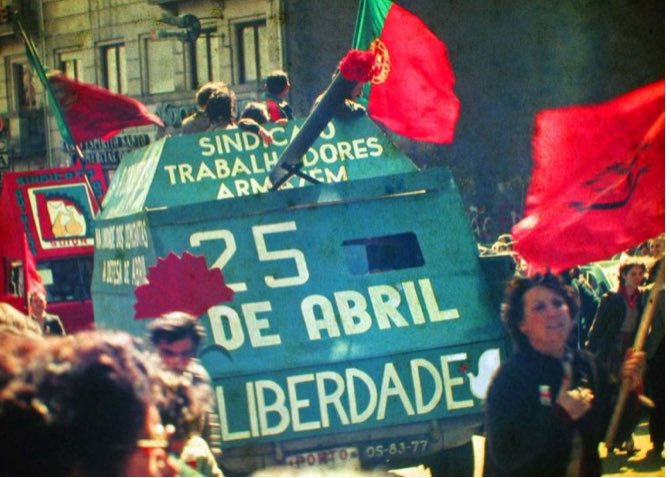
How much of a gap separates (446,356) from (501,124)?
3.38 metres

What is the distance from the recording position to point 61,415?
2898mm

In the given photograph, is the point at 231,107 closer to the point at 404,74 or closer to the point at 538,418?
the point at 404,74

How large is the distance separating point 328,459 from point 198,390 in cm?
150

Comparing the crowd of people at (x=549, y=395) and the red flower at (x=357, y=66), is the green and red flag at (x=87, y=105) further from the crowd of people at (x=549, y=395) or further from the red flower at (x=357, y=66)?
the crowd of people at (x=549, y=395)

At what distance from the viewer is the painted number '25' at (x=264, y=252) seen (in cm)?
607

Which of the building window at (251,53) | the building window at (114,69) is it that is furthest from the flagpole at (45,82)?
the building window at (251,53)

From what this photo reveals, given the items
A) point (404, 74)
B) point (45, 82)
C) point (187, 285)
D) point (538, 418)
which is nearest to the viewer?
point (538, 418)

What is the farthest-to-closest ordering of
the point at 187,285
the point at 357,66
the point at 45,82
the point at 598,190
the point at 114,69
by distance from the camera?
1. the point at 45,82
2. the point at 114,69
3. the point at 357,66
4. the point at 187,285
5. the point at 598,190

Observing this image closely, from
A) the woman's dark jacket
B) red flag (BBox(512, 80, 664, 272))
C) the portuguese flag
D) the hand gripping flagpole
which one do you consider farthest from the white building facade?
the woman's dark jacket

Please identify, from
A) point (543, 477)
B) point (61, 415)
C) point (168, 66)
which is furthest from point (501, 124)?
point (61, 415)

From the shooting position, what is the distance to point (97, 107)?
8125 mm

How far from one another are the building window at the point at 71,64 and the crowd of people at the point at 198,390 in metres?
1.39

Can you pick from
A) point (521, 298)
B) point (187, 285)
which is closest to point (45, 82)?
point (187, 285)

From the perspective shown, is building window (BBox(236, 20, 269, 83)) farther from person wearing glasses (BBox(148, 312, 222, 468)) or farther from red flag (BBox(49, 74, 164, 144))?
person wearing glasses (BBox(148, 312, 222, 468))
